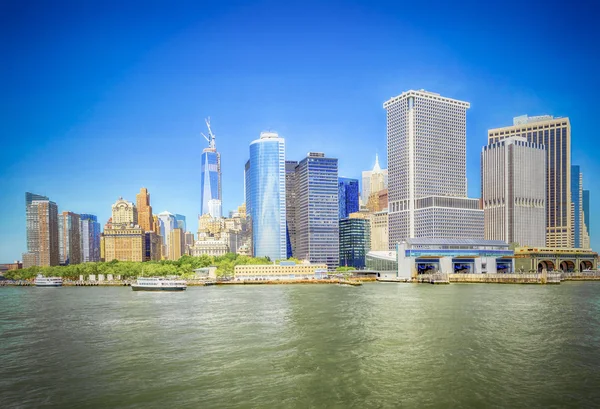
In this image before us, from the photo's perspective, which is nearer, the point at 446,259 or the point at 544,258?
the point at 446,259

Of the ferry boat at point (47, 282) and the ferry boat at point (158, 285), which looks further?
the ferry boat at point (47, 282)

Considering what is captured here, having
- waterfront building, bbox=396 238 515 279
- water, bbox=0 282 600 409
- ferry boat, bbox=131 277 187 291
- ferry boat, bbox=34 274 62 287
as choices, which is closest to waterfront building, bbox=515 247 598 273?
waterfront building, bbox=396 238 515 279

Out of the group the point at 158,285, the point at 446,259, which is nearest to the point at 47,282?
the point at 158,285

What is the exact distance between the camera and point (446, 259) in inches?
6983

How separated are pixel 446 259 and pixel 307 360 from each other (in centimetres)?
14674

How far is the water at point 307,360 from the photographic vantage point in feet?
105

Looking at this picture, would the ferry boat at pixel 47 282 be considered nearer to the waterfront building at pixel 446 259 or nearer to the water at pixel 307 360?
the water at pixel 307 360

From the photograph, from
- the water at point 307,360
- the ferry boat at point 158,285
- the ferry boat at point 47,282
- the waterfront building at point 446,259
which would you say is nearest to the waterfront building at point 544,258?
the waterfront building at point 446,259

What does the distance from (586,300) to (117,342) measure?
8207 cm

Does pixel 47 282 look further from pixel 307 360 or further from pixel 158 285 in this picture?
pixel 307 360

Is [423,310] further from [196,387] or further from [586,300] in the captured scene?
[196,387]

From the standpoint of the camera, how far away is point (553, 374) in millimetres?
36625

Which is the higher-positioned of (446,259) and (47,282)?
(446,259)

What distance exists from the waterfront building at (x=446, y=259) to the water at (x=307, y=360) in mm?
109729
